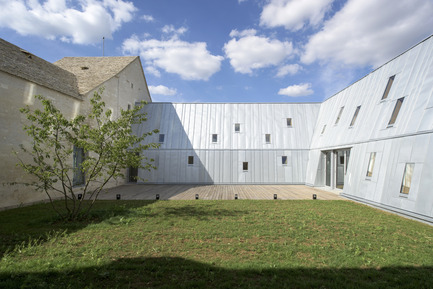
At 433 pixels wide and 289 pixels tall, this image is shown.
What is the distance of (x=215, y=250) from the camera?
569 centimetres

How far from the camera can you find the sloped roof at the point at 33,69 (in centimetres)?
1075

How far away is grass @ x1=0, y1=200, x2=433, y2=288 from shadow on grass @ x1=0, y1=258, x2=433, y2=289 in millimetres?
18

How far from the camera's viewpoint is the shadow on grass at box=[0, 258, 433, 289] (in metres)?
4.11

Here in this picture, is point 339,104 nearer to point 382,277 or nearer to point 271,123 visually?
point 271,123

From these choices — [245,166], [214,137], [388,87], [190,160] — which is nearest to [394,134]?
[388,87]

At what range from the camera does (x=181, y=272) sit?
15.1 ft

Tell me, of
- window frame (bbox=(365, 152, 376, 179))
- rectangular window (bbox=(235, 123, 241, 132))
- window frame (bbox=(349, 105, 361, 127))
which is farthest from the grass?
rectangular window (bbox=(235, 123, 241, 132))

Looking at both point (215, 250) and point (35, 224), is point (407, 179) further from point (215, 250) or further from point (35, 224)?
point (35, 224)

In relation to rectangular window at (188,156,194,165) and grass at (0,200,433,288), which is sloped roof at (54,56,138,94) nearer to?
rectangular window at (188,156,194,165)

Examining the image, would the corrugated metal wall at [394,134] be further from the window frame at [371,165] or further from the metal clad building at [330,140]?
the window frame at [371,165]

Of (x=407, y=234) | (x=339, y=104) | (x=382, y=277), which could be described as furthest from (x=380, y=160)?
(x=382, y=277)

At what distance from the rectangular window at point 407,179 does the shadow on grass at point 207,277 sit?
5.59 m

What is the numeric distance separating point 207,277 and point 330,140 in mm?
15168

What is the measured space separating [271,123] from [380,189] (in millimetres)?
11782
